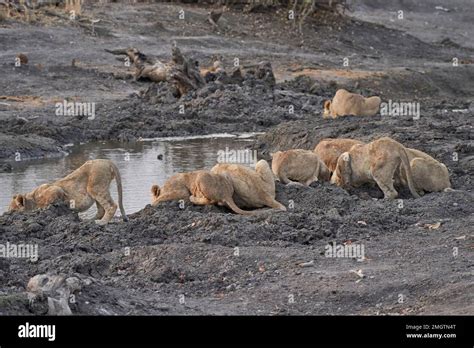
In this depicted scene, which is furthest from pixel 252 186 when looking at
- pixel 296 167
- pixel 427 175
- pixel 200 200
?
pixel 427 175

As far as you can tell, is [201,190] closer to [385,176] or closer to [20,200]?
[20,200]

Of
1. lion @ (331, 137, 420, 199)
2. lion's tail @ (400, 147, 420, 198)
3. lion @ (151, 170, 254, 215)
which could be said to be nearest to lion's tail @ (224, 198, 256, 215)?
lion @ (151, 170, 254, 215)

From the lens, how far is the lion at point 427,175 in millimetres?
13523

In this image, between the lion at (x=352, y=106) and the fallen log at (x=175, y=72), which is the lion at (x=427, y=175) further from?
the fallen log at (x=175, y=72)

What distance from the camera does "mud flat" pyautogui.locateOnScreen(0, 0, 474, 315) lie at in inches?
371

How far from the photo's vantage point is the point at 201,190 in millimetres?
12570

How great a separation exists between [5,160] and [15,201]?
222 inches

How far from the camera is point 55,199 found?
42.1 feet

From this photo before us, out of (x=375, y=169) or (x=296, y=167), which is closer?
(x=375, y=169)

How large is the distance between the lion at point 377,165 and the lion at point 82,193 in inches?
100

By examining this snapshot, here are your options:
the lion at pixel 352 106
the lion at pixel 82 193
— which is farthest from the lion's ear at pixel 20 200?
the lion at pixel 352 106

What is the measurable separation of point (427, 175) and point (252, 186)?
2.08m
